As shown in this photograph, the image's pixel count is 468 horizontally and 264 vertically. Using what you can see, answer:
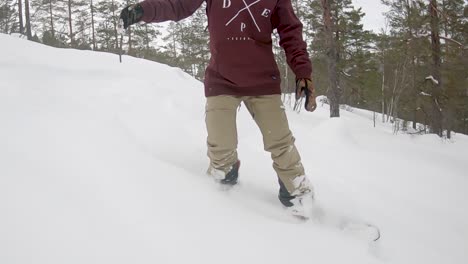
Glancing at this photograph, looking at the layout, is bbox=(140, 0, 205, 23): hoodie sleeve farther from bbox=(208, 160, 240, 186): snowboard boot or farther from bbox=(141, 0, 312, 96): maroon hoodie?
bbox=(208, 160, 240, 186): snowboard boot

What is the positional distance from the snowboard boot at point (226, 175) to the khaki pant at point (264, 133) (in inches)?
0.9

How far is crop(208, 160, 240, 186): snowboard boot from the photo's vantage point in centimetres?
190

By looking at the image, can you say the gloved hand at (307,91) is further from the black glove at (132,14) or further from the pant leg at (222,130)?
the black glove at (132,14)

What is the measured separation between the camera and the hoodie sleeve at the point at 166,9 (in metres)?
1.81

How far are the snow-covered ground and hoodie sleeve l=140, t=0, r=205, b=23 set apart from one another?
812mm

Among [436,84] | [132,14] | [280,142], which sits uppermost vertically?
[132,14]

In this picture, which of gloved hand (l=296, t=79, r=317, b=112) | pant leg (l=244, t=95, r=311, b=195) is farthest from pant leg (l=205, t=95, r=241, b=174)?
gloved hand (l=296, t=79, r=317, b=112)

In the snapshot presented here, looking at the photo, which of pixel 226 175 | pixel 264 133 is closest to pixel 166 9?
pixel 264 133

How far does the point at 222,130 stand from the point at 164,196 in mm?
540

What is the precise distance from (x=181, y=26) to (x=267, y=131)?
95.0 feet

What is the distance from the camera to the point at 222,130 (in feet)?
6.11

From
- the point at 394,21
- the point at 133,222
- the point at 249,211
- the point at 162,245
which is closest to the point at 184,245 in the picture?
the point at 162,245

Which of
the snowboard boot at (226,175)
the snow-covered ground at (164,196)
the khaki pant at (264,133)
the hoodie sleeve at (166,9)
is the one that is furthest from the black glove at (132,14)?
the snowboard boot at (226,175)

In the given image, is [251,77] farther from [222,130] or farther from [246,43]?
[222,130]
